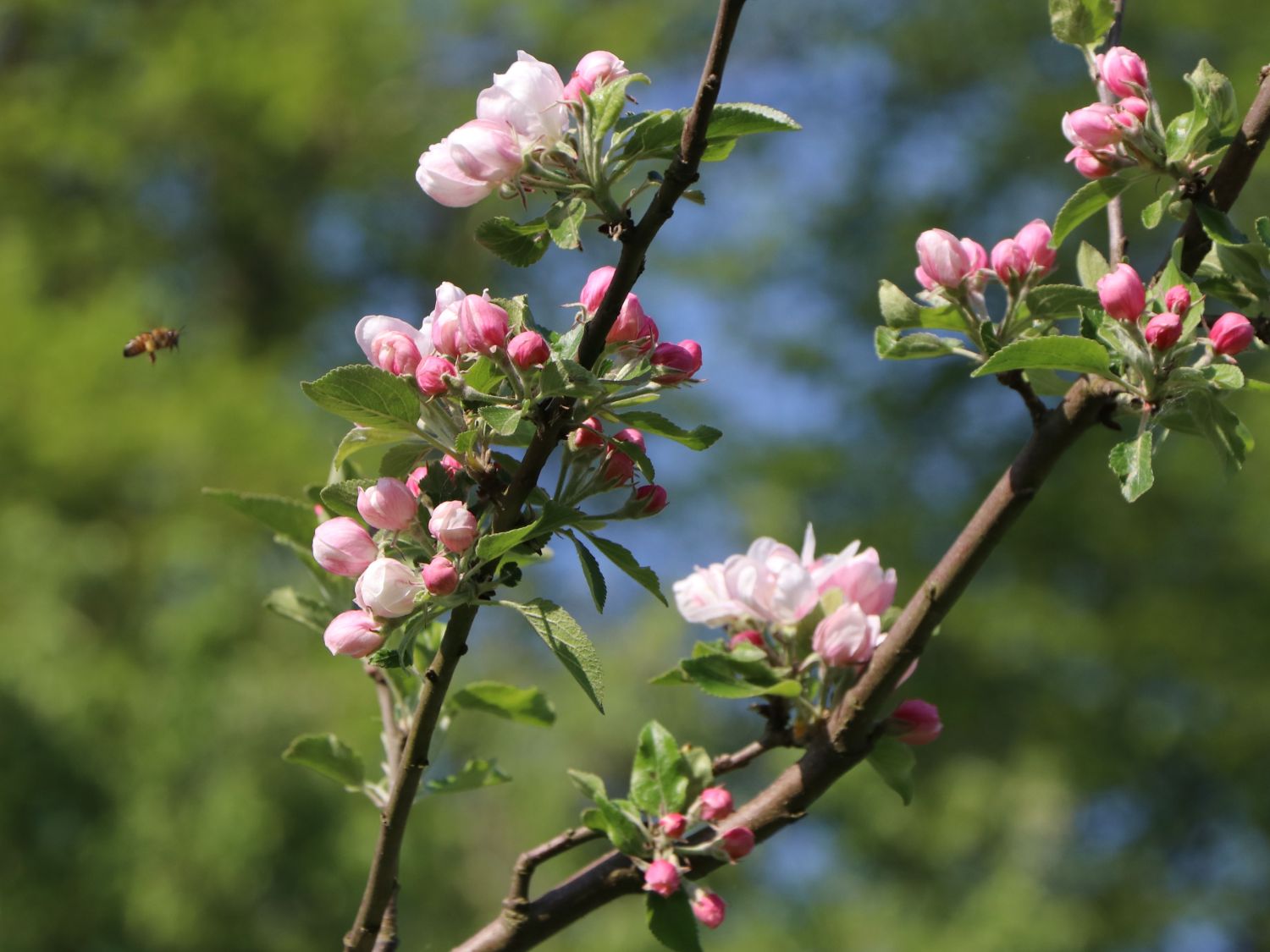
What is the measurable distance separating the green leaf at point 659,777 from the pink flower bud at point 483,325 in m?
0.41

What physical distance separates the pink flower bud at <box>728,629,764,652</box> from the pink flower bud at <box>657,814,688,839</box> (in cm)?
17

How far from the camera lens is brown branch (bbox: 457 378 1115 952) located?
116cm

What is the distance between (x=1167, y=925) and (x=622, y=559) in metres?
9.39

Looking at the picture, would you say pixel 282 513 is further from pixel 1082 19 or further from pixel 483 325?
pixel 1082 19

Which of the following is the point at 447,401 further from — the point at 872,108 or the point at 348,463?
the point at 872,108

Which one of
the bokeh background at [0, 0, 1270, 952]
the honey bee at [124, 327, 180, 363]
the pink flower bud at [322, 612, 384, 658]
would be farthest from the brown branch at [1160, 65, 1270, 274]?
the bokeh background at [0, 0, 1270, 952]

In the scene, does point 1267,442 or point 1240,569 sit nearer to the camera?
point 1267,442

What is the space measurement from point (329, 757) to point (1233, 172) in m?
0.97

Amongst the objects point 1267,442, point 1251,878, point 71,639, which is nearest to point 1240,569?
point 1267,442

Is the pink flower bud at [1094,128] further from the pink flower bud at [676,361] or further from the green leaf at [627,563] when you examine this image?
the green leaf at [627,563]

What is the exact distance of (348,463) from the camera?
142cm

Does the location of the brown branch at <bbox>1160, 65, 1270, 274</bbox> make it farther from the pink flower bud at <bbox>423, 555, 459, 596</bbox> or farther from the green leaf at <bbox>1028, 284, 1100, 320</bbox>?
the pink flower bud at <bbox>423, 555, 459, 596</bbox>

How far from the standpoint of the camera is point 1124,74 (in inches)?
50.2

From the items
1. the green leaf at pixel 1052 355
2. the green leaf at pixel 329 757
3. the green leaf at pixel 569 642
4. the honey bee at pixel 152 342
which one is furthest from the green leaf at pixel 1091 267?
the honey bee at pixel 152 342
